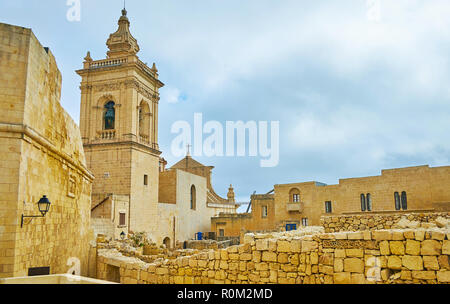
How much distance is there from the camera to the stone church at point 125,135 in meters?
22.5

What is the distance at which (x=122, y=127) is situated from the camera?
23.2 m

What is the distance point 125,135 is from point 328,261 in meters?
19.0

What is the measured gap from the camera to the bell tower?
895 inches

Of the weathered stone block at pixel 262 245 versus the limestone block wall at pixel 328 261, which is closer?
the limestone block wall at pixel 328 261

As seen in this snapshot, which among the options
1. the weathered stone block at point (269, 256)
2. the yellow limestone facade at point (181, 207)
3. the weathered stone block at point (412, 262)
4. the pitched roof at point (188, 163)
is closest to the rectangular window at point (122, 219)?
the yellow limestone facade at point (181, 207)

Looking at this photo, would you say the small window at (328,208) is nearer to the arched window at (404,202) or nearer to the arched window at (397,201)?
the arched window at (397,201)

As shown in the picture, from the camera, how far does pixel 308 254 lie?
618 centimetres

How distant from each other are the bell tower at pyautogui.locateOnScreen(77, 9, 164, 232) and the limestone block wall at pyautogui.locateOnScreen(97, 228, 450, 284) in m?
15.1

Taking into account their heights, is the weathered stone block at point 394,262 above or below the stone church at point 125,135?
below

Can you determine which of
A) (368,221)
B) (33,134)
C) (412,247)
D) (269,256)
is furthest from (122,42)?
(412,247)

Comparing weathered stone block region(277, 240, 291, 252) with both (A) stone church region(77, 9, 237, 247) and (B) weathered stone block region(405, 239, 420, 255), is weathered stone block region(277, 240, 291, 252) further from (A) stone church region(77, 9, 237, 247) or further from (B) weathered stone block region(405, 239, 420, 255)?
(A) stone church region(77, 9, 237, 247)

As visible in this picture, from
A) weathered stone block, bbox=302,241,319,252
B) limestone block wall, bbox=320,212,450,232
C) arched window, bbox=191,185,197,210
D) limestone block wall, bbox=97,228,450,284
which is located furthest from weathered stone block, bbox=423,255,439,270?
arched window, bbox=191,185,197,210

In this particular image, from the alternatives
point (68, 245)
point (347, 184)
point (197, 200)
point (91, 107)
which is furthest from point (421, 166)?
point (91, 107)

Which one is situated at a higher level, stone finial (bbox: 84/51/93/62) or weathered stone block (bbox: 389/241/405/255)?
stone finial (bbox: 84/51/93/62)
